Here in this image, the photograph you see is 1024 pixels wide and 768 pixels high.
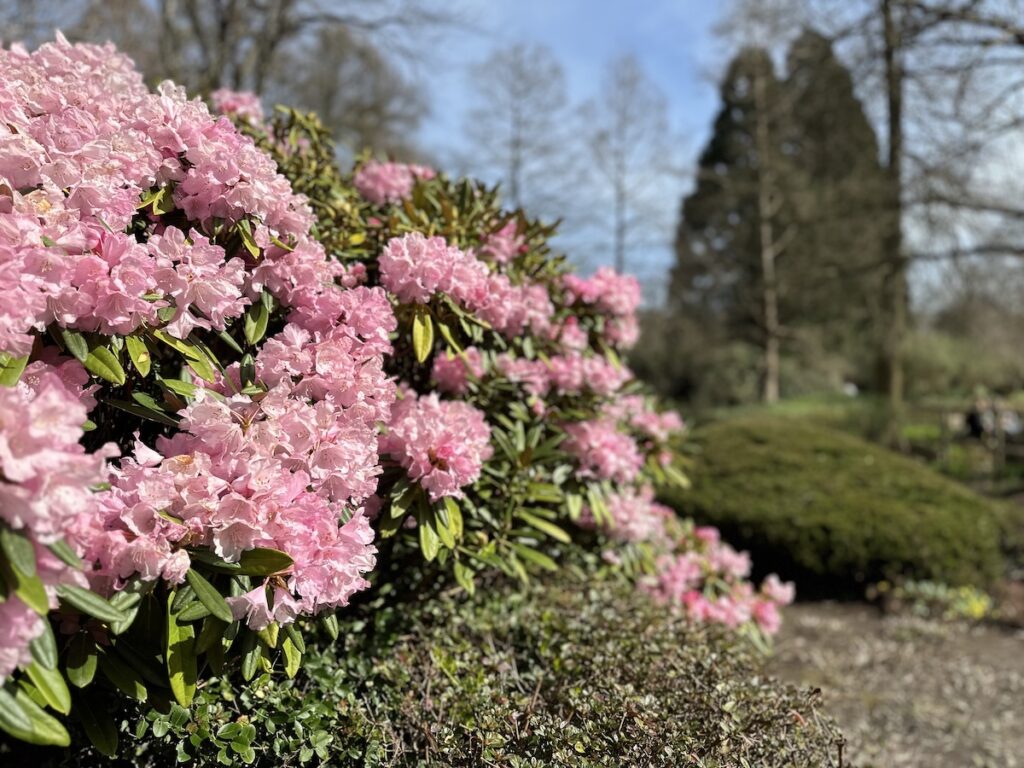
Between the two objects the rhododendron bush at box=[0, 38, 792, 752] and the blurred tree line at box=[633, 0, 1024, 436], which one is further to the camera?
the blurred tree line at box=[633, 0, 1024, 436]

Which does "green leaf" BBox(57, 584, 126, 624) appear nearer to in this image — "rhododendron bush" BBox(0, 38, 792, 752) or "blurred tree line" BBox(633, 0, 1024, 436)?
"rhododendron bush" BBox(0, 38, 792, 752)

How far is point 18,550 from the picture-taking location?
103cm

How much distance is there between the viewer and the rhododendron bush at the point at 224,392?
49.3 inches

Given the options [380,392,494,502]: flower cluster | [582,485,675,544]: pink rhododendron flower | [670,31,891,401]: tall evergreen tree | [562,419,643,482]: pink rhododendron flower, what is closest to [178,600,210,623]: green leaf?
[380,392,494,502]: flower cluster

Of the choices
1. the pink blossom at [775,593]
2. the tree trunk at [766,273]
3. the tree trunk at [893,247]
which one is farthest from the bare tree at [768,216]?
the pink blossom at [775,593]

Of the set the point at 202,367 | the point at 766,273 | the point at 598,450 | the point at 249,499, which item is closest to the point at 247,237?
the point at 202,367

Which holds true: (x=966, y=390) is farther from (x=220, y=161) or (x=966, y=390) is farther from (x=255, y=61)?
(x=220, y=161)

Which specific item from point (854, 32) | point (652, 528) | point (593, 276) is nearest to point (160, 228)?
point (593, 276)

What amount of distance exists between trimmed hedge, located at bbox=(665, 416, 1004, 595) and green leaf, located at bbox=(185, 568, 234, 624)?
3850 mm

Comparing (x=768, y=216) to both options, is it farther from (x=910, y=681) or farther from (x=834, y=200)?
(x=910, y=681)

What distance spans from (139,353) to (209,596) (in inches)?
20.0

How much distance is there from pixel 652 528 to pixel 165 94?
2391mm

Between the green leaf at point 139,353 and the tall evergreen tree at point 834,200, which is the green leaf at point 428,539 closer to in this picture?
the green leaf at point 139,353

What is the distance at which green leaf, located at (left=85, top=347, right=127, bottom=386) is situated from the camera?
4.67ft
